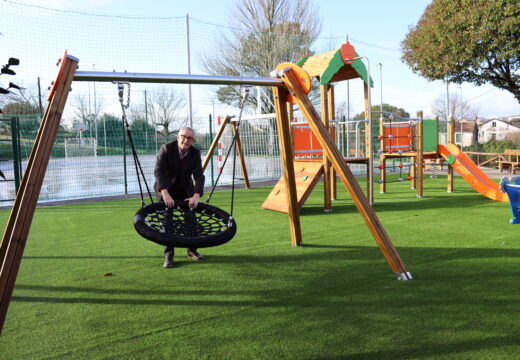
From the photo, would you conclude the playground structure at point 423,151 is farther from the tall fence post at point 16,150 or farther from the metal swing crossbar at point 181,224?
the tall fence post at point 16,150

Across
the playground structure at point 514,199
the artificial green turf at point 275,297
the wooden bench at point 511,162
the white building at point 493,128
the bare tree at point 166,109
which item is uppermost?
the white building at point 493,128

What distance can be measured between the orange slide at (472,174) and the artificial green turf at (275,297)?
2336mm

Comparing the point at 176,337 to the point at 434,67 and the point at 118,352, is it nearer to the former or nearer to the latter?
the point at 118,352

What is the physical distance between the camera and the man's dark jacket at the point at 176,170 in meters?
4.18

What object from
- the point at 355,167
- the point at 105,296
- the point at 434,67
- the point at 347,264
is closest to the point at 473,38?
the point at 434,67

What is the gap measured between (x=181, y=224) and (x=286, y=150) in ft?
5.25

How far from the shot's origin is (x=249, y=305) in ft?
10.9

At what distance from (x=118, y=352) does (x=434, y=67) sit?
1496 cm

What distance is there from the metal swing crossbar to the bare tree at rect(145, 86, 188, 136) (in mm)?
7550

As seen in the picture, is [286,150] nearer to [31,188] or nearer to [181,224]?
[181,224]

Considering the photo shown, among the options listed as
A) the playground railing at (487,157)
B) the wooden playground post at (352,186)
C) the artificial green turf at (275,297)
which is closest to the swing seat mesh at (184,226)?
the artificial green turf at (275,297)

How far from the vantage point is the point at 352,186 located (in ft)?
13.0

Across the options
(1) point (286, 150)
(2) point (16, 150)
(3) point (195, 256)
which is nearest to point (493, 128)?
(2) point (16, 150)

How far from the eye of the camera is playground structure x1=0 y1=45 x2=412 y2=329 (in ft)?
8.08
